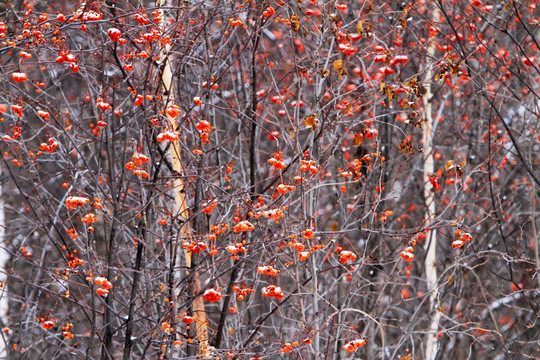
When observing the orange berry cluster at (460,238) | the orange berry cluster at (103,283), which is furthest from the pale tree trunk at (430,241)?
the orange berry cluster at (103,283)

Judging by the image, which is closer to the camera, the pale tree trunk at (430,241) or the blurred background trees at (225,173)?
the blurred background trees at (225,173)

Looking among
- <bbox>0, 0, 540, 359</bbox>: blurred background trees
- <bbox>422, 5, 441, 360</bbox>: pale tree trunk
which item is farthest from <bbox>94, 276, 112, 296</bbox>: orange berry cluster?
<bbox>422, 5, 441, 360</bbox>: pale tree trunk

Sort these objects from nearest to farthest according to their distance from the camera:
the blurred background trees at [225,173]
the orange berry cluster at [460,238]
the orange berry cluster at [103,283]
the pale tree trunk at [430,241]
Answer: the orange berry cluster at [103,283], the blurred background trees at [225,173], the orange berry cluster at [460,238], the pale tree trunk at [430,241]

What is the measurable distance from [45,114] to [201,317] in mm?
2181

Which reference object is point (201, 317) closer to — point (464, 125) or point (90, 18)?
point (90, 18)

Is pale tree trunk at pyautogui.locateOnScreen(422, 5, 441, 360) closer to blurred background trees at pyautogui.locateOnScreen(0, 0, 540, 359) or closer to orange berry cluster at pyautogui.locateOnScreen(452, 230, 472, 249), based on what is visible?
blurred background trees at pyautogui.locateOnScreen(0, 0, 540, 359)

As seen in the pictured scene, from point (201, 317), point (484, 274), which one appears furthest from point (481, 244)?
point (201, 317)

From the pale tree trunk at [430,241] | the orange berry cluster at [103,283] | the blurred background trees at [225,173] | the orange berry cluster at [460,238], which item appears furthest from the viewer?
the pale tree trunk at [430,241]

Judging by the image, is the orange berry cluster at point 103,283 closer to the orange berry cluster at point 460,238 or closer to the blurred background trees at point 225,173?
the blurred background trees at point 225,173

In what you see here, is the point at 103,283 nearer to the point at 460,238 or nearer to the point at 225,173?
the point at 225,173

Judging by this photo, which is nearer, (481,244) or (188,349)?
(188,349)

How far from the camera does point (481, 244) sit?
→ 923 centimetres

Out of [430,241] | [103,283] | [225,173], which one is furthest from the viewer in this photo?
[430,241]

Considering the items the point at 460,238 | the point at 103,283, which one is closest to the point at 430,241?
the point at 460,238
